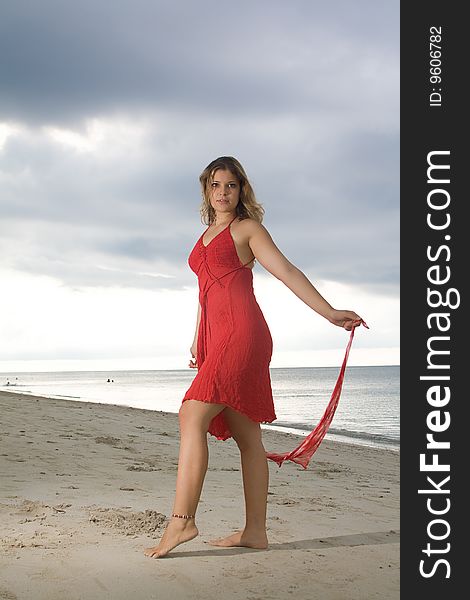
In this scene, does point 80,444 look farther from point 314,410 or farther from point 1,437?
point 314,410

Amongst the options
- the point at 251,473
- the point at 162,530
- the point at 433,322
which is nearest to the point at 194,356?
the point at 251,473

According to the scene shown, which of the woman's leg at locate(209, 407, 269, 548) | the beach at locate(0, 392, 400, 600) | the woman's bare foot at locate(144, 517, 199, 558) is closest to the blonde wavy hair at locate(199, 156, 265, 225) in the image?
the woman's leg at locate(209, 407, 269, 548)

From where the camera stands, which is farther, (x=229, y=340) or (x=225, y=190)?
(x=225, y=190)

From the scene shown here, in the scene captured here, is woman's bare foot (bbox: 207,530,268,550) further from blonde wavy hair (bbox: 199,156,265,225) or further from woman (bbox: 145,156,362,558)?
→ blonde wavy hair (bbox: 199,156,265,225)

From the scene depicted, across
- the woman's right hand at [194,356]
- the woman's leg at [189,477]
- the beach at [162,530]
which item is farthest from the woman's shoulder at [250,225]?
the beach at [162,530]

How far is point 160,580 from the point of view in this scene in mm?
3363

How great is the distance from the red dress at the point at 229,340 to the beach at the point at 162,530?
723mm

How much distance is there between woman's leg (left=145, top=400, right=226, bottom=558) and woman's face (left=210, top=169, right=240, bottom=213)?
1.05m

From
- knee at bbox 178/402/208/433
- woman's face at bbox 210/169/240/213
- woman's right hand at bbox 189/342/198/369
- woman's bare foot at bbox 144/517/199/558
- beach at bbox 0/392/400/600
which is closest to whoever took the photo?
beach at bbox 0/392/400/600

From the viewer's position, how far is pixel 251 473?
405 cm

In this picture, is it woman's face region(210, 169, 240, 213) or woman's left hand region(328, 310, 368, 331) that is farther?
woman's face region(210, 169, 240, 213)

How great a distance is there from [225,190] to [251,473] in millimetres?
1492

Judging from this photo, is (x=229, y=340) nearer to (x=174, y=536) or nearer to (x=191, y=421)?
(x=191, y=421)

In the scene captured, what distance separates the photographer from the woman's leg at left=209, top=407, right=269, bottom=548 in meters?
4.00
